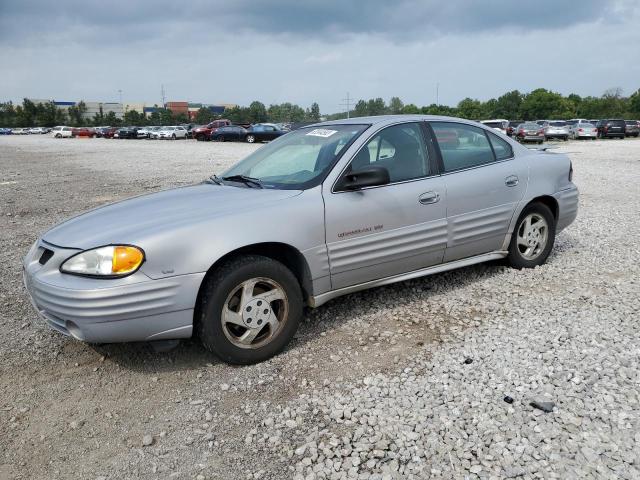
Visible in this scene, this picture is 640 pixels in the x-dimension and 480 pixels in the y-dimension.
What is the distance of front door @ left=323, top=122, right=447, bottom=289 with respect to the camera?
3730mm

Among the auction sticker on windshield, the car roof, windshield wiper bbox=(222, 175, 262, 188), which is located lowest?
windshield wiper bbox=(222, 175, 262, 188)

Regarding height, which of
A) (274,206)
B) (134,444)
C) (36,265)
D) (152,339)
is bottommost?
(134,444)

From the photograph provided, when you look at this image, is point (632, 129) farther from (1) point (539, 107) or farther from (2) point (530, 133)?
(1) point (539, 107)

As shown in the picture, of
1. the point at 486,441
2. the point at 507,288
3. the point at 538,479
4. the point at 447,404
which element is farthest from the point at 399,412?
the point at 507,288

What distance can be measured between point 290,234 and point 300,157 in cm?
98

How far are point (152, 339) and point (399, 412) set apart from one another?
1508mm

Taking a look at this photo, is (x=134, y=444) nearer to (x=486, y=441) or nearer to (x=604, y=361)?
(x=486, y=441)

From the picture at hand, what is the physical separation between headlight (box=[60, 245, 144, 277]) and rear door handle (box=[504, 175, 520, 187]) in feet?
10.5

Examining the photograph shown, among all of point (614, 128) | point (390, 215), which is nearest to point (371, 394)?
point (390, 215)

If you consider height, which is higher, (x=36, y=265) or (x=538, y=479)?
(x=36, y=265)

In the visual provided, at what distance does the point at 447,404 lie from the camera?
9.52ft

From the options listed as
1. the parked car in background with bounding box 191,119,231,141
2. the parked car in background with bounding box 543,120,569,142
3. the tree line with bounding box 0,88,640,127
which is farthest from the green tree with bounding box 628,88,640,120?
the parked car in background with bounding box 191,119,231,141

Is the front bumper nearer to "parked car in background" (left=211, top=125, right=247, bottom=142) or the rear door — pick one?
the rear door

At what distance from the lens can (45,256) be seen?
11.0ft
